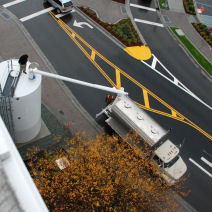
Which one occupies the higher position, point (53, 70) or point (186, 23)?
point (186, 23)

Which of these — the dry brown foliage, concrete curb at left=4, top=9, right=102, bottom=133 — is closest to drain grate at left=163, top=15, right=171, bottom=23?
concrete curb at left=4, top=9, right=102, bottom=133

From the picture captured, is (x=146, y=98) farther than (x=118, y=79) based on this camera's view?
No

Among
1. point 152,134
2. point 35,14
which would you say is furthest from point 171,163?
point 35,14

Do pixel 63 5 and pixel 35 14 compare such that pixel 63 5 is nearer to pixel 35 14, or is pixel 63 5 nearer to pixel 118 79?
pixel 35 14

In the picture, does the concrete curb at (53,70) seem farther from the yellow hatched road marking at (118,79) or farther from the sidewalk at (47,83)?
the yellow hatched road marking at (118,79)

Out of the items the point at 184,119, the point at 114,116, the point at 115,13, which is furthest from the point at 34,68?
the point at 115,13

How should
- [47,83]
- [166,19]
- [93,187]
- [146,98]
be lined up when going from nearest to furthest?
[93,187] < [47,83] < [146,98] < [166,19]

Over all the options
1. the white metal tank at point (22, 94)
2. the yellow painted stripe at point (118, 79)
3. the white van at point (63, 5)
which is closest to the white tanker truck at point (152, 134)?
the yellow painted stripe at point (118, 79)
